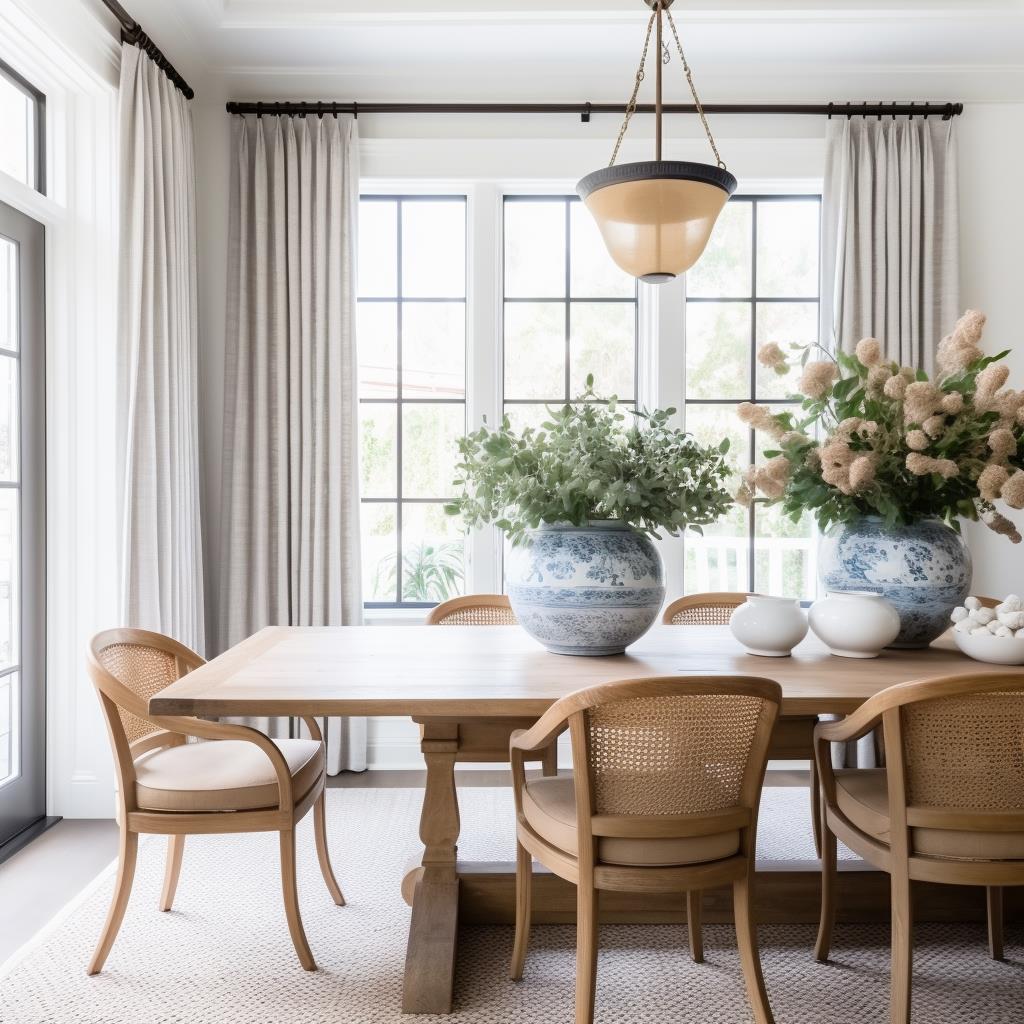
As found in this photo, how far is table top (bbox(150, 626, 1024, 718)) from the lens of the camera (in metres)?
1.64

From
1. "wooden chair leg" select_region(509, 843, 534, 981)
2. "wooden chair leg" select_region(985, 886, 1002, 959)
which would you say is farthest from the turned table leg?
"wooden chair leg" select_region(985, 886, 1002, 959)

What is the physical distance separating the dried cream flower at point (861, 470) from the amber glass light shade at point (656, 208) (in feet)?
2.19

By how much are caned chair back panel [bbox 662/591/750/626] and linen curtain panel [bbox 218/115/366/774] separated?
4.84 ft

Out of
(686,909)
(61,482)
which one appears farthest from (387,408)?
(686,909)

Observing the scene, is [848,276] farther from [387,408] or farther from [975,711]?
[975,711]

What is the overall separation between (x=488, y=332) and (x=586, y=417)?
6.39ft

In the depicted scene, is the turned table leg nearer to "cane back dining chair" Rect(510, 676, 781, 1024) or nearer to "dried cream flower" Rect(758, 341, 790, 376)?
"cane back dining chair" Rect(510, 676, 781, 1024)

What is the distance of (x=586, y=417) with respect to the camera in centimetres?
192

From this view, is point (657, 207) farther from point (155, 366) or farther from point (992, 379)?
point (155, 366)

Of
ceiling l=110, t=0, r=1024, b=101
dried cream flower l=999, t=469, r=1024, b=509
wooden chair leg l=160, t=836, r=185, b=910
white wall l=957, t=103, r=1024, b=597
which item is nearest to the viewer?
dried cream flower l=999, t=469, r=1024, b=509

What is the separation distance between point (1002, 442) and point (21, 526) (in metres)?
3.06

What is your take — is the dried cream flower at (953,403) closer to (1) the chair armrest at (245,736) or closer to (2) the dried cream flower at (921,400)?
(2) the dried cream flower at (921,400)

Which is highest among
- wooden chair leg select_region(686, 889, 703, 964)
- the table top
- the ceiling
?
the ceiling

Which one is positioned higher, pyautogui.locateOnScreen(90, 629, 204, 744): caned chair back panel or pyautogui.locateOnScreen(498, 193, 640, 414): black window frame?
pyautogui.locateOnScreen(498, 193, 640, 414): black window frame
